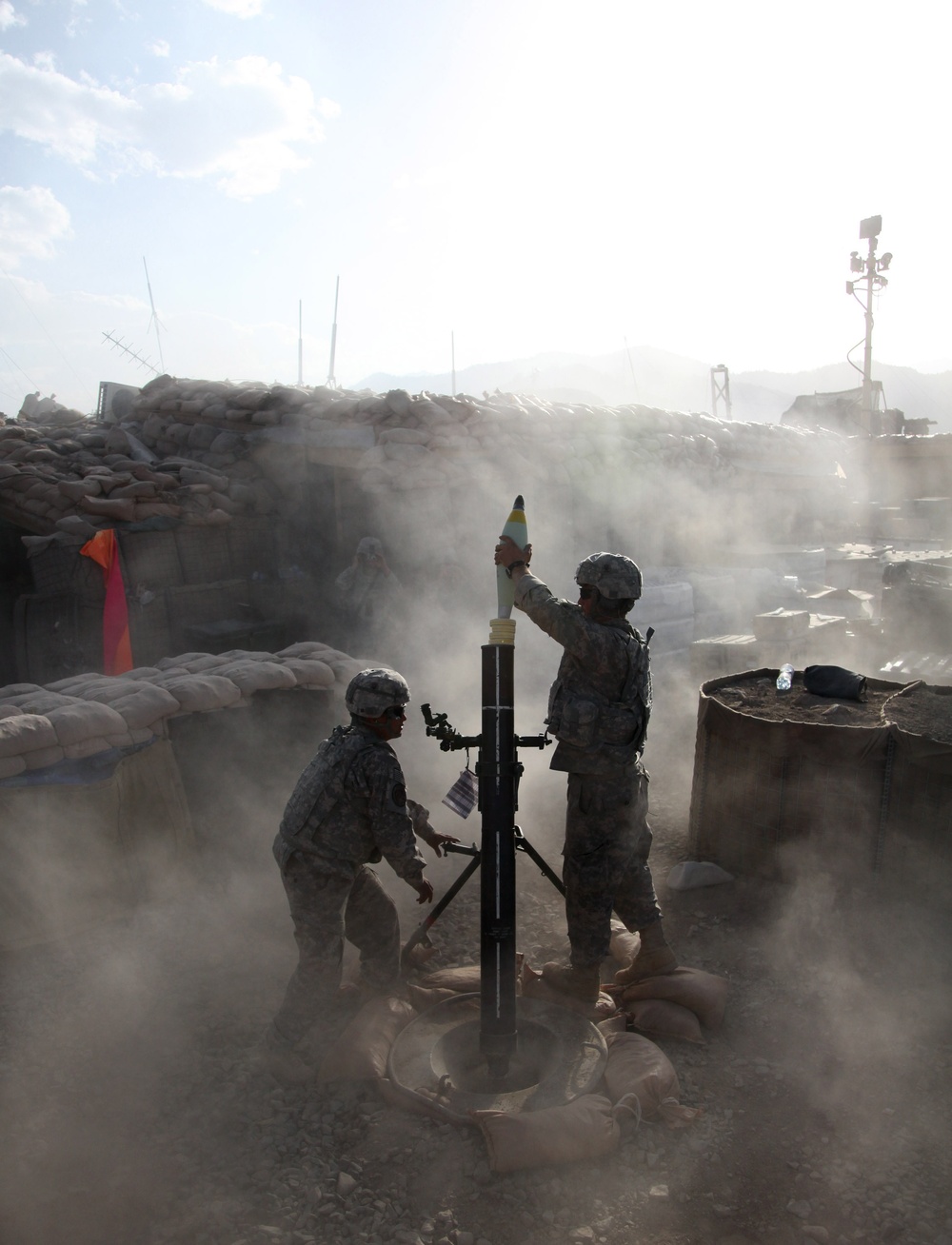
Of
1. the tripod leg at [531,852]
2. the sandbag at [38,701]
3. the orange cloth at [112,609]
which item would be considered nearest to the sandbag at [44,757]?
the sandbag at [38,701]

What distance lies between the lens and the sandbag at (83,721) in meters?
3.94

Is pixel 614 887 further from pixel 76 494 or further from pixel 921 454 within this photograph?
pixel 921 454

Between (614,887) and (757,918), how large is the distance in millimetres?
1107

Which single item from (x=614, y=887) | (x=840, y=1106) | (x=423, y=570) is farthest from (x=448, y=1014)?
Answer: (x=423, y=570)

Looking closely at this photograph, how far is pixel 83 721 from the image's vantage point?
157 inches

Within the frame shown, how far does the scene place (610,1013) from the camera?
11.4 ft

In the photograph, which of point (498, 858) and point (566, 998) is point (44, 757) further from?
point (566, 998)

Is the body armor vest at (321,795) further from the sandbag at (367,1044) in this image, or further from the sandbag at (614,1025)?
the sandbag at (614,1025)

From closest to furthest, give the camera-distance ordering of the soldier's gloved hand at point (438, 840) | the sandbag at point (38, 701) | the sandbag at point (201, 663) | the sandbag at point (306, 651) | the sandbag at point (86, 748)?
the soldier's gloved hand at point (438, 840) < the sandbag at point (86, 748) < the sandbag at point (38, 701) < the sandbag at point (201, 663) < the sandbag at point (306, 651)

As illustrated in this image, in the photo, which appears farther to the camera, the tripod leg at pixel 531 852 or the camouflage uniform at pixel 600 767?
the camouflage uniform at pixel 600 767

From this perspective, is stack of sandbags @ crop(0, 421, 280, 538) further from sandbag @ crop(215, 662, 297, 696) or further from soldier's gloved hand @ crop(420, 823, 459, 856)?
soldier's gloved hand @ crop(420, 823, 459, 856)

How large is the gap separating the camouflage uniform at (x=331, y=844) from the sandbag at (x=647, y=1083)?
100 cm

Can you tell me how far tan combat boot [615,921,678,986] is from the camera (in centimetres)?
358

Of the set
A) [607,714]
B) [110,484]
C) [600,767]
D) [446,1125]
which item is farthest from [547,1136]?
[110,484]
